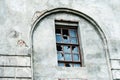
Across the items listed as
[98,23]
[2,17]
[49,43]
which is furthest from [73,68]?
[2,17]

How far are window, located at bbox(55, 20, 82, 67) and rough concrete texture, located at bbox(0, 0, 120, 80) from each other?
11.4 inches

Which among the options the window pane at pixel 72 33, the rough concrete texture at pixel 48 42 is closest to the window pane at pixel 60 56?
the rough concrete texture at pixel 48 42

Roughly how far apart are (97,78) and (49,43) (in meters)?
2.32

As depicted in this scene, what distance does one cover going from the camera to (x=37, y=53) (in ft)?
40.1

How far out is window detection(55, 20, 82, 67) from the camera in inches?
496

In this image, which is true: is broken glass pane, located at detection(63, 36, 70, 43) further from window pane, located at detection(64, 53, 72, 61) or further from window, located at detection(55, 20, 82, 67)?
window pane, located at detection(64, 53, 72, 61)

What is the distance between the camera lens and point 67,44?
12.9 meters

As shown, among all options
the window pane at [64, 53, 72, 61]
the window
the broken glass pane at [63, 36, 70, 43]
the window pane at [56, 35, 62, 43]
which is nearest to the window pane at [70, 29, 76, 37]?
the window

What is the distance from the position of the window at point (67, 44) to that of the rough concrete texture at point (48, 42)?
29 cm

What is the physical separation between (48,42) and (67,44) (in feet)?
2.81

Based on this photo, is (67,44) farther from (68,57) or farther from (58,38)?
(68,57)

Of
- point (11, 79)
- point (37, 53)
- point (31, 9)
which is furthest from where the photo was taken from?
point (31, 9)

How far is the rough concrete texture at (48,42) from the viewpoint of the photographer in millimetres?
11781

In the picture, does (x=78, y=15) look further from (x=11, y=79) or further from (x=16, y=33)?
(x=11, y=79)
